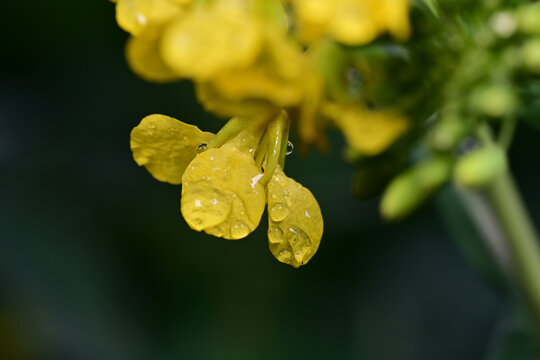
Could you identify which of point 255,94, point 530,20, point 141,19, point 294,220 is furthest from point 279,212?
point 530,20

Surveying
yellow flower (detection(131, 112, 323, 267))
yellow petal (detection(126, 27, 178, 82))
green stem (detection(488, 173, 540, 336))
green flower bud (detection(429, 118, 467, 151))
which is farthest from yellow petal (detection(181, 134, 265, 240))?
green stem (detection(488, 173, 540, 336))

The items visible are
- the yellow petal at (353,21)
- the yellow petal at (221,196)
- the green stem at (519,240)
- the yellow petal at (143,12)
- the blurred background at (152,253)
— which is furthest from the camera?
the blurred background at (152,253)

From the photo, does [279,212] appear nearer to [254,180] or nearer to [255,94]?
[254,180]

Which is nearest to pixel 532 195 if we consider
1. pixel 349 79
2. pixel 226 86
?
pixel 349 79

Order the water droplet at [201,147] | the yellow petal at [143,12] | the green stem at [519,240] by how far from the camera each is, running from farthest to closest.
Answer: the green stem at [519,240], the water droplet at [201,147], the yellow petal at [143,12]

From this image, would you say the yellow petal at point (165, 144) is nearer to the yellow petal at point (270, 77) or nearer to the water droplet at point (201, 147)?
the water droplet at point (201, 147)

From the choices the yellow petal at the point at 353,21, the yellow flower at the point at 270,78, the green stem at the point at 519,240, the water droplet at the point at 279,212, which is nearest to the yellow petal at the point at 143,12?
the yellow flower at the point at 270,78

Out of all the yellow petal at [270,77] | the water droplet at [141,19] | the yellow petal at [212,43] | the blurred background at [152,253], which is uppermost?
the water droplet at [141,19]
